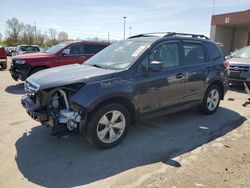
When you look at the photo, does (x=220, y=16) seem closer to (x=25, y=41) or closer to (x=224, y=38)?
(x=224, y=38)

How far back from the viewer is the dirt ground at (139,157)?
3.32 meters

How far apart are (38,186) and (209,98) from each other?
14.5 ft

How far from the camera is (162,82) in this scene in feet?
15.3

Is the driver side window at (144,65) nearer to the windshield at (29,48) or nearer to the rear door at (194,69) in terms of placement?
the rear door at (194,69)

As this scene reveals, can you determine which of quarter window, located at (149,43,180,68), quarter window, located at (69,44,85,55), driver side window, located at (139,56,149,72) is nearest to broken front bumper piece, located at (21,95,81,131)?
driver side window, located at (139,56,149,72)

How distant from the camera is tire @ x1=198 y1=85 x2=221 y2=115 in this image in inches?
235

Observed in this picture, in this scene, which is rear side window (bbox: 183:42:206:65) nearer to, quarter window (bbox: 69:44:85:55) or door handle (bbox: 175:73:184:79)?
door handle (bbox: 175:73:184:79)

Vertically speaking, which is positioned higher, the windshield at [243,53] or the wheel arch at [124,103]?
the windshield at [243,53]

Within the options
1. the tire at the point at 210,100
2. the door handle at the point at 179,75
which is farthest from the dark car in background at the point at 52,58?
the door handle at the point at 179,75

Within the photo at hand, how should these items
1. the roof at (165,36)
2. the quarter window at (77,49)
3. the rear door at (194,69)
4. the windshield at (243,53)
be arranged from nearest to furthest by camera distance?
the roof at (165,36) < the rear door at (194,69) < the quarter window at (77,49) < the windshield at (243,53)

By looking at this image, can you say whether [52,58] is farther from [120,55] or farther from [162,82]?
[162,82]

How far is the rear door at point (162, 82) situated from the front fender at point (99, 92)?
0.97 ft

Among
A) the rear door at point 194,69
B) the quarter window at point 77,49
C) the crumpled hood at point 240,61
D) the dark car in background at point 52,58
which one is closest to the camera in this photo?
the rear door at point 194,69

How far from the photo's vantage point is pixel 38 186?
3.17 metres
